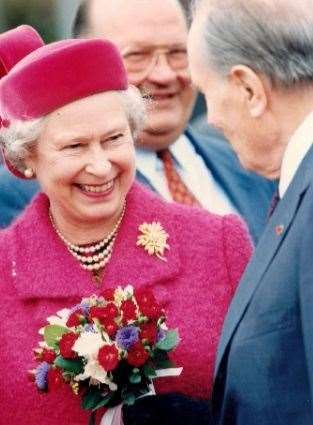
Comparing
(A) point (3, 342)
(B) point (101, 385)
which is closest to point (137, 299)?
(B) point (101, 385)

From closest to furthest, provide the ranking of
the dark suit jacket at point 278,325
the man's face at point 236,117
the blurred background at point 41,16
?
the dark suit jacket at point 278,325, the man's face at point 236,117, the blurred background at point 41,16

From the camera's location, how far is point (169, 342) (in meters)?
3.93

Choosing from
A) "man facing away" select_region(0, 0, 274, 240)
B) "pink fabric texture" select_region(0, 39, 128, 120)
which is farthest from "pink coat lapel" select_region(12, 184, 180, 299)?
"man facing away" select_region(0, 0, 274, 240)

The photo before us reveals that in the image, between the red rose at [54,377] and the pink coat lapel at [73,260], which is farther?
the pink coat lapel at [73,260]

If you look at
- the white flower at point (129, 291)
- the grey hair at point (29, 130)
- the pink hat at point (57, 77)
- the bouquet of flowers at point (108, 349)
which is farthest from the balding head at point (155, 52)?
the bouquet of flowers at point (108, 349)

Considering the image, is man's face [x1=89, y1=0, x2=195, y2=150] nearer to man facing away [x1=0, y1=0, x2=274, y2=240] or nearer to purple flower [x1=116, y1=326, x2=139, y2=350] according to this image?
man facing away [x1=0, y1=0, x2=274, y2=240]

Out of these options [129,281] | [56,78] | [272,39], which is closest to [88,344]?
[129,281]

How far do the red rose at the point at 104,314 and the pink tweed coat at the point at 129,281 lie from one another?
0.45 meters

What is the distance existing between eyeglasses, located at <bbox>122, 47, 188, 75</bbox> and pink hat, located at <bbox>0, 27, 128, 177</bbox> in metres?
0.99

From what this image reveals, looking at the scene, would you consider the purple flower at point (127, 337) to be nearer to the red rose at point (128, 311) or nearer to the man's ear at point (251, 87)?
the red rose at point (128, 311)

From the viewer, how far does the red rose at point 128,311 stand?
3.89 metres

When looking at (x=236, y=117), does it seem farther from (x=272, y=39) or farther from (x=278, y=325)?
(x=278, y=325)

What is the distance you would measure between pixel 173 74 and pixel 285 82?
1.89m

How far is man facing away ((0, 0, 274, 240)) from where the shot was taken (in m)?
5.38
